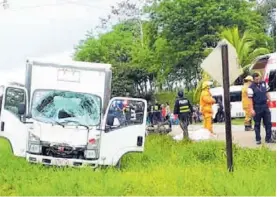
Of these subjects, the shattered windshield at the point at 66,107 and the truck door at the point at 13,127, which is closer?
the truck door at the point at 13,127

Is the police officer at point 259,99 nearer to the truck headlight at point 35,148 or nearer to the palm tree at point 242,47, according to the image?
the truck headlight at point 35,148

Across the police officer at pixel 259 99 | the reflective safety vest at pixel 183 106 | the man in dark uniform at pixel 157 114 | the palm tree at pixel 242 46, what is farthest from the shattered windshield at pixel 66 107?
the palm tree at pixel 242 46

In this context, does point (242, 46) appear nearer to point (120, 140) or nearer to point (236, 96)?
point (236, 96)

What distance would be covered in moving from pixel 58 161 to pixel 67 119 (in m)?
1.04

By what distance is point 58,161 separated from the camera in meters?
12.6

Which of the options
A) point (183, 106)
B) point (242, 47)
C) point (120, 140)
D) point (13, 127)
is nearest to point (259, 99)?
point (120, 140)

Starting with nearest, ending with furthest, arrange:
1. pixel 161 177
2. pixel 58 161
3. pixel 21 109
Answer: pixel 161 177, pixel 58 161, pixel 21 109

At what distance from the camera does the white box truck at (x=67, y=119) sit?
12.6 m

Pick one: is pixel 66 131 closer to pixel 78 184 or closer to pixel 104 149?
pixel 104 149

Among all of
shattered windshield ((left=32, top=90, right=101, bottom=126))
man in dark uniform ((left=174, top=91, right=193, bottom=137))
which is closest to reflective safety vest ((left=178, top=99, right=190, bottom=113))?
man in dark uniform ((left=174, top=91, right=193, bottom=137))

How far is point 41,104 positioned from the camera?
13.6 meters

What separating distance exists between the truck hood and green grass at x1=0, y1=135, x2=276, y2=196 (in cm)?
66

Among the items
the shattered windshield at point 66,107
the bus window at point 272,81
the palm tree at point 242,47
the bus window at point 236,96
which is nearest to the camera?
the shattered windshield at point 66,107

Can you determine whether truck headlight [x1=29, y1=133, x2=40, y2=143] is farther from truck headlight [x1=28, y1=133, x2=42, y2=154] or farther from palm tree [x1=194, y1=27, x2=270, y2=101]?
palm tree [x1=194, y1=27, x2=270, y2=101]
